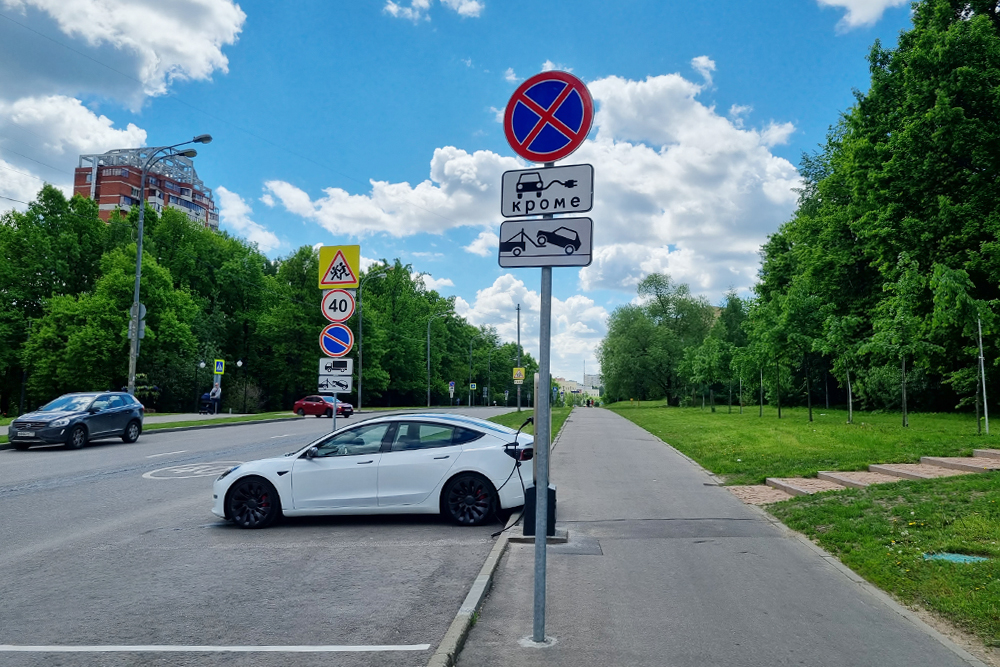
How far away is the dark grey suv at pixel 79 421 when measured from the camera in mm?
18406

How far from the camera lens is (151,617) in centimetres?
533

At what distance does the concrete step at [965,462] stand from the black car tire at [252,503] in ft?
35.2

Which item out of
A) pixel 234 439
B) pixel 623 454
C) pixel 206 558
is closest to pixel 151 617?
pixel 206 558

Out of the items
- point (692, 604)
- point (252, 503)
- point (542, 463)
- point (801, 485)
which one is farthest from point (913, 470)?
point (252, 503)

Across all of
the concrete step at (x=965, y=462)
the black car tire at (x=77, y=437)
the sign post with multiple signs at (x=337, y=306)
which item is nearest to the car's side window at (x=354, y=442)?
the sign post with multiple signs at (x=337, y=306)

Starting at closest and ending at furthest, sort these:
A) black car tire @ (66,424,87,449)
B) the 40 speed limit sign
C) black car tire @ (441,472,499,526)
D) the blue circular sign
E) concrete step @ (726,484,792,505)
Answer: black car tire @ (441,472,499,526) < concrete step @ (726,484,792,505) < the 40 speed limit sign < the blue circular sign < black car tire @ (66,424,87,449)

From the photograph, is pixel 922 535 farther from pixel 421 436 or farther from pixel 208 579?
pixel 208 579

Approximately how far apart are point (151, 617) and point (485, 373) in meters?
107

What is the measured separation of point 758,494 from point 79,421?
1710 centimetres

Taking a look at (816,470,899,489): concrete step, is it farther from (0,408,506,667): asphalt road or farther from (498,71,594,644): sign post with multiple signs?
(498,71,594,644): sign post with multiple signs

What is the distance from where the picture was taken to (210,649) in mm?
4648

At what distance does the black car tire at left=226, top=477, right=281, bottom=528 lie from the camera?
9.01 metres

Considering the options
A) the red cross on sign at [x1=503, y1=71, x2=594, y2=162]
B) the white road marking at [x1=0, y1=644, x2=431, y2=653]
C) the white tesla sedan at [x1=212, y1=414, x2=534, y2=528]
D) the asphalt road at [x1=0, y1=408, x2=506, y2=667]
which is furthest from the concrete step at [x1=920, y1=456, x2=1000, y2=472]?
the white road marking at [x1=0, y1=644, x2=431, y2=653]

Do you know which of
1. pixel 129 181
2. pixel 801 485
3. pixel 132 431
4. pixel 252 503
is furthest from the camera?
pixel 129 181
